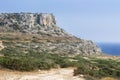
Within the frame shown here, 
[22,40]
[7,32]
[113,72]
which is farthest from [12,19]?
[113,72]

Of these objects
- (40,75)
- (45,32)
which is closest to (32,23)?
(45,32)

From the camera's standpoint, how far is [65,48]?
4727 inches

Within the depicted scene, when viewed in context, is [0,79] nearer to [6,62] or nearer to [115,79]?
[6,62]

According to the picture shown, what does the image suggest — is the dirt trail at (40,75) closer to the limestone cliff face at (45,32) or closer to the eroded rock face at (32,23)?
the limestone cliff face at (45,32)

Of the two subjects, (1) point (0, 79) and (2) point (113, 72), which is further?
(2) point (113, 72)

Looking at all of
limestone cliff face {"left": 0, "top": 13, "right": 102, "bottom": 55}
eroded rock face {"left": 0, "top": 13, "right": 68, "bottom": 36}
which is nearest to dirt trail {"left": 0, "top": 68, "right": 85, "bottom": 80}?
limestone cliff face {"left": 0, "top": 13, "right": 102, "bottom": 55}

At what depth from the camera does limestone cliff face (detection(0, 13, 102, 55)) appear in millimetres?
119144

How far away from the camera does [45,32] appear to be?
145125 mm

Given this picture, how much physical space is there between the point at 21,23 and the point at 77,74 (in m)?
124

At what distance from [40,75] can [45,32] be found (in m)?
118

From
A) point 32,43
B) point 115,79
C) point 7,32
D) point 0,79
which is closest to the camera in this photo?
point 0,79

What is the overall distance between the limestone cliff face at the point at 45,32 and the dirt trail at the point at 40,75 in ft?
261

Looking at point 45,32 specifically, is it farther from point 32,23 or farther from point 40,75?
point 40,75

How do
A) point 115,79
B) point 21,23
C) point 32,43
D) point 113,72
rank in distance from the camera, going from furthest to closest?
point 21,23, point 32,43, point 113,72, point 115,79
